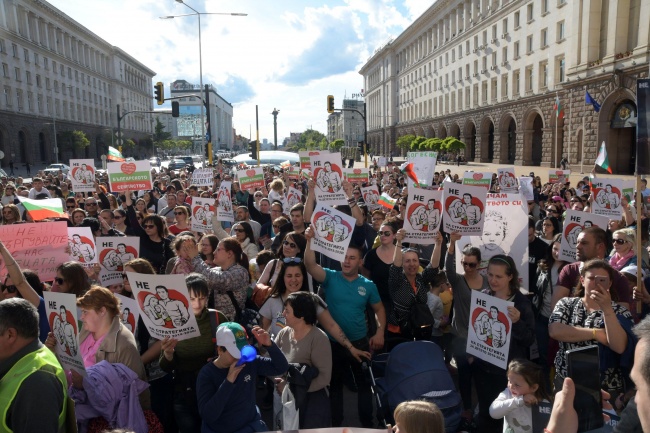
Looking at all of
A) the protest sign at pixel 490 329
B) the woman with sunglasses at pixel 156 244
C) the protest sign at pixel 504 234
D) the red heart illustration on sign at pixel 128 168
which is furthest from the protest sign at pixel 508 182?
the protest sign at pixel 490 329

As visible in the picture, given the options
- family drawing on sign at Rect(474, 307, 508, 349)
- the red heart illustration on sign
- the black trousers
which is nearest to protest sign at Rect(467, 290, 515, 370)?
family drawing on sign at Rect(474, 307, 508, 349)

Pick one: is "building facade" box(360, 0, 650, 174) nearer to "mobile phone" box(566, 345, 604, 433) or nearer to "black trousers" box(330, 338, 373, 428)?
"black trousers" box(330, 338, 373, 428)

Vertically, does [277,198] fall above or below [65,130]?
below

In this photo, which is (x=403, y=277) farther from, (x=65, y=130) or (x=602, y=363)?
(x=65, y=130)

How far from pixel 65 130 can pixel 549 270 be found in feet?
226

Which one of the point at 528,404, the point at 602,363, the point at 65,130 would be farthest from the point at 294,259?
the point at 65,130

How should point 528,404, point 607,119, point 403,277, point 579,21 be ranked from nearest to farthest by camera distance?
point 528,404 → point 403,277 → point 607,119 → point 579,21

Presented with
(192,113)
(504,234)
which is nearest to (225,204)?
(504,234)

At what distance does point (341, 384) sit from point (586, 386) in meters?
2.16

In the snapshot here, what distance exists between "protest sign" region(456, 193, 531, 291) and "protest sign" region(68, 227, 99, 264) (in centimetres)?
434

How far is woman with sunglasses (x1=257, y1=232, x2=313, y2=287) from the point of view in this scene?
5513 mm

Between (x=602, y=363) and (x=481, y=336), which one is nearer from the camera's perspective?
(x=602, y=363)

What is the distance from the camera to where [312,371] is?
405 centimetres

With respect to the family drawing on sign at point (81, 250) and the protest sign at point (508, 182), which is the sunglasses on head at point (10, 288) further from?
the protest sign at point (508, 182)
